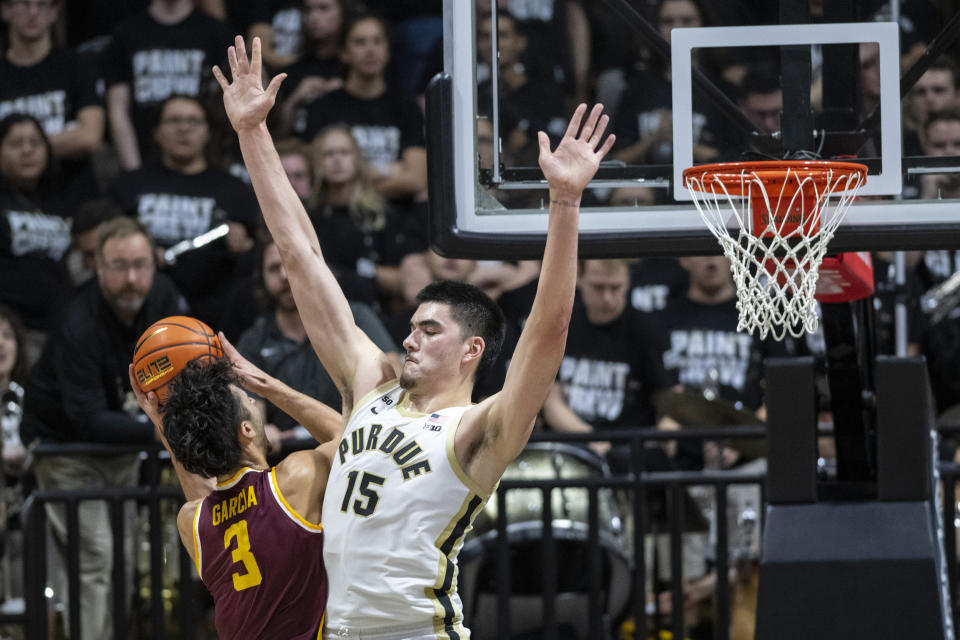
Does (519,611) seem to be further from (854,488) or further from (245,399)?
(245,399)

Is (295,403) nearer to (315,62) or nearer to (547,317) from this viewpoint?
(547,317)

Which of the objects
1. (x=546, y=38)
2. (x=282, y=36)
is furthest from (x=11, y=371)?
(x=546, y=38)

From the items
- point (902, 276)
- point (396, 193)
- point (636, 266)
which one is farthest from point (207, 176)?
point (902, 276)

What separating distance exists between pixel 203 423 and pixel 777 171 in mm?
2002

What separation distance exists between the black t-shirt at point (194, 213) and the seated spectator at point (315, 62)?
82cm

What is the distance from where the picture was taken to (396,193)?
8906mm

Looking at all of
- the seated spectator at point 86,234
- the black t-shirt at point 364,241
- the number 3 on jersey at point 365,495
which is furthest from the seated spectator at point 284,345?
the number 3 on jersey at point 365,495

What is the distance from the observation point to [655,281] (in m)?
8.52

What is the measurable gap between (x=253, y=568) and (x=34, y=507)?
8.09 feet

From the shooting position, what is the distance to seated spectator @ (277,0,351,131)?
924 centimetres

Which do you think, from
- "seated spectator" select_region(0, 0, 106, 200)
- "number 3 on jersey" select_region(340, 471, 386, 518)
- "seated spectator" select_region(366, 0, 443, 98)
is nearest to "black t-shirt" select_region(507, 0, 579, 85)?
"seated spectator" select_region(366, 0, 443, 98)

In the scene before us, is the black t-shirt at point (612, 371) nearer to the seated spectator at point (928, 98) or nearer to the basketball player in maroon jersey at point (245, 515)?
the seated spectator at point (928, 98)

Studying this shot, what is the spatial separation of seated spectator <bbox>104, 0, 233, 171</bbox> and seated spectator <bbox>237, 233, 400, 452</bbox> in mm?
2235

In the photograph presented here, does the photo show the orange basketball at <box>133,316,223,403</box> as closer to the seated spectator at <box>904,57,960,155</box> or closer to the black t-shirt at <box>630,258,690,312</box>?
the seated spectator at <box>904,57,960,155</box>
